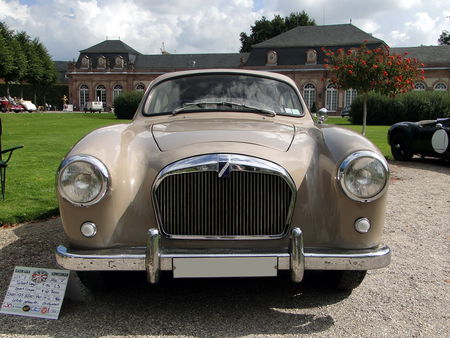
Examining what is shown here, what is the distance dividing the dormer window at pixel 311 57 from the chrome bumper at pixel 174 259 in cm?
5661

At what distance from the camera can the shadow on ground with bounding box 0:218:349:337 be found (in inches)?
113

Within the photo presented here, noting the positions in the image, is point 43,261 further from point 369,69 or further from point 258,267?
point 369,69

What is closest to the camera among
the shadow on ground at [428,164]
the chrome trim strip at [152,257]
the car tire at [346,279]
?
the chrome trim strip at [152,257]

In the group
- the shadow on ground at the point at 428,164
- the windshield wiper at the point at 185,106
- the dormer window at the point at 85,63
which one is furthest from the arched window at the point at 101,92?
the windshield wiper at the point at 185,106

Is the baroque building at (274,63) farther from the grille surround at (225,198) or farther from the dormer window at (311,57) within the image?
the grille surround at (225,198)

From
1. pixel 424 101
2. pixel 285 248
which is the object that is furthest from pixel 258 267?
pixel 424 101

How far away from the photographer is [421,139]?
11164 mm

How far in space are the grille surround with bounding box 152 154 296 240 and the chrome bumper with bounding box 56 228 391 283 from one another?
17 centimetres

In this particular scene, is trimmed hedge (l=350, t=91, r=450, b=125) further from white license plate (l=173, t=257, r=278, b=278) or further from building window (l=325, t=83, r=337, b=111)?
white license plate (l=173, t=257, r=278, b=278)

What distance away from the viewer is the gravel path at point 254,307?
9.41 feet

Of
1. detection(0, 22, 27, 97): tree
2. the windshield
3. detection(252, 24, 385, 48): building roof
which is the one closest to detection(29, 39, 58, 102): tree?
detection(0, 22, 27, 97): tree

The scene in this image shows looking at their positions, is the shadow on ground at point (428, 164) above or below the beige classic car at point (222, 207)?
below

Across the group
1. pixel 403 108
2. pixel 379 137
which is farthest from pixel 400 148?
pixel 403 108

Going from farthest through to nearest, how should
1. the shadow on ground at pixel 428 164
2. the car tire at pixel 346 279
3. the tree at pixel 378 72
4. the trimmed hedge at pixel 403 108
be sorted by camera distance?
1. the trimmed hedge at pixel 403 108
2. the tree at pixel 378 72
3. the shadow on ground at pixel 428 164
4. the car tire at pixel 346 279
